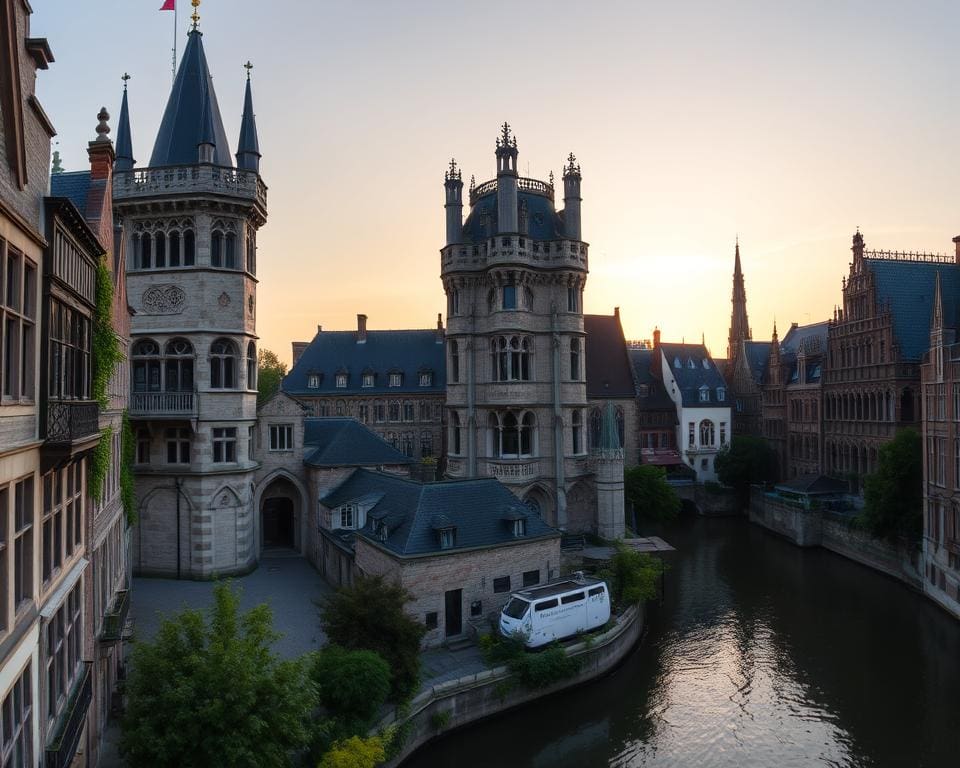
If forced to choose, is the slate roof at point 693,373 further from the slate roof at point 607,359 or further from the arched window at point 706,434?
the slate roof at point 607,359

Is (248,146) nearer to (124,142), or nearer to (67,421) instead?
(124,142)

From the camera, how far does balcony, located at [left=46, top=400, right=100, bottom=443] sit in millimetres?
11594

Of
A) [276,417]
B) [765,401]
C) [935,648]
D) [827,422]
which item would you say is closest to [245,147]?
[276,417]

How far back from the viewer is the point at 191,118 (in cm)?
3594

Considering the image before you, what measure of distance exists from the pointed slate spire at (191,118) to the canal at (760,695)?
100 feet

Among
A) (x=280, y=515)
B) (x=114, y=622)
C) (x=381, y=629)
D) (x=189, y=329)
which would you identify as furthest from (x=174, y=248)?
(x=381, y=629)

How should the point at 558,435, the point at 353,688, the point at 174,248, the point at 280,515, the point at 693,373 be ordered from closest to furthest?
the point at 353,688 < the point at 174,248 < the point at 558,435 < the point at 280,515 < the point at 693,373

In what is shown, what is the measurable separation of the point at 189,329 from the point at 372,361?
3495cm

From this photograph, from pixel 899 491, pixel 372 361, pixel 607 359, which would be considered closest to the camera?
pixel 899 491

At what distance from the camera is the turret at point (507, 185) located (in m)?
43.4

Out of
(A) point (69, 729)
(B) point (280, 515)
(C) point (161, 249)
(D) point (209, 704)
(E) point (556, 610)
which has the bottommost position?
(E) point (556, 610)

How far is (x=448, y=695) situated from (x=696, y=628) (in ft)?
52.2

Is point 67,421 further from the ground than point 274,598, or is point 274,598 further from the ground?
point 67,421

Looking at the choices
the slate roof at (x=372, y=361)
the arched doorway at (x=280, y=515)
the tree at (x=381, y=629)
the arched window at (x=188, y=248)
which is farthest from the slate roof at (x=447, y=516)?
the slate roof at (x=372, y=361)
